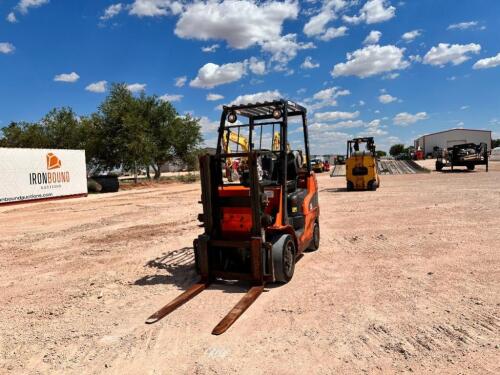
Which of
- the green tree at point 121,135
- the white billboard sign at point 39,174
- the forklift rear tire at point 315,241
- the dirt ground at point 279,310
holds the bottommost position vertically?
the dirt ground at point 279,310

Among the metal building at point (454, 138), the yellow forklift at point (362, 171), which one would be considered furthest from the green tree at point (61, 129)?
the metal building at point (454, 138)

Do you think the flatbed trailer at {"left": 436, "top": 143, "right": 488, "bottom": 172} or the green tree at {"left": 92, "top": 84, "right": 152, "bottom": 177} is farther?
the green tree at {"left": 92, "top": 84, "right": 152, "bottom": 177}

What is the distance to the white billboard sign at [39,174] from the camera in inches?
776

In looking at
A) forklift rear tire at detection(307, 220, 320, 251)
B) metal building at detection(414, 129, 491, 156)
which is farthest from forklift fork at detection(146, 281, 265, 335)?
metal building at detection(414, 129, 491, 156)

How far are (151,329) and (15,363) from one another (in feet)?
4.17

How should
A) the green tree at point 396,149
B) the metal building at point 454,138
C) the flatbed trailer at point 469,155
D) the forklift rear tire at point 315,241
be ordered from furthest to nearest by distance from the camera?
1. the green tree at point 396,149
2. the metal building at point 454,138
3. the flatbed trailer at point 469,155
4. the forklift rear tire at point 315,241

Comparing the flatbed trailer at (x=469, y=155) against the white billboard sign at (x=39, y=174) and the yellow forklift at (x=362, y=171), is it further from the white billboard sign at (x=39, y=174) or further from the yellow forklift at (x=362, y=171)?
the white billboard sign at (x=39, y=174)

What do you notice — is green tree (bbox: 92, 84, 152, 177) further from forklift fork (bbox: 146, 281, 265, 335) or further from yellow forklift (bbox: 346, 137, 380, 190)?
forklift fork (bbox: 146, 281, 265, 335)

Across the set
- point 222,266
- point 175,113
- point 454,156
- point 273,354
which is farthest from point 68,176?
point 454,156

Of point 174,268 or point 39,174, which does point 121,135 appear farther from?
point 174,268

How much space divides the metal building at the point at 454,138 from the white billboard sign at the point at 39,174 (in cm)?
7023

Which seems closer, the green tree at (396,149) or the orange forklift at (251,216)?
the orange forklift at (251,216)

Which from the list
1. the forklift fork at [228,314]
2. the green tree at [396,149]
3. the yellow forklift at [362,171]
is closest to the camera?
the forklift fork at [228,314]

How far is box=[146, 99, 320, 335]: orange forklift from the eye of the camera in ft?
17.4
